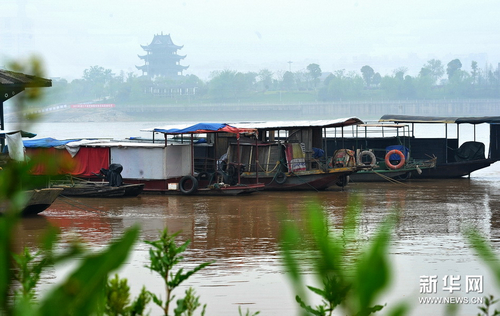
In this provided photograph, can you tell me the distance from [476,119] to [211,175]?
10.0m

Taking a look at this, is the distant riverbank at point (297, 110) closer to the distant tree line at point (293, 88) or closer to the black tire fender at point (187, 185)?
the distant tree line at point (293, 88)

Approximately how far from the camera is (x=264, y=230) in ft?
38.0

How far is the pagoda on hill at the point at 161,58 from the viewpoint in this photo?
14800cm

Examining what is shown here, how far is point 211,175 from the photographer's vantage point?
1730 cm

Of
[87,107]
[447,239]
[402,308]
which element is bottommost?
[447,239]

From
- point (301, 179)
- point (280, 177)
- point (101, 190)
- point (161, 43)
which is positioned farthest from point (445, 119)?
point (161, 43)

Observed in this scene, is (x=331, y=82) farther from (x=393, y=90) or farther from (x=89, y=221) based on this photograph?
(x=89, y=221)

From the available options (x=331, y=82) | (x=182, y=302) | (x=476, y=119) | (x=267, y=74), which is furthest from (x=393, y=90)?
(x=182, y=302)

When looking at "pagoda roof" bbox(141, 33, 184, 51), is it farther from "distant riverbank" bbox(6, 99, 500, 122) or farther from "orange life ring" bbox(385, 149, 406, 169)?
"orange life ring" bbox(385, 149, 406, 169)

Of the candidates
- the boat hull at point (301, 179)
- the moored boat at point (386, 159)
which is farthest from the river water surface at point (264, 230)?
the moored boat at point (386, 159)

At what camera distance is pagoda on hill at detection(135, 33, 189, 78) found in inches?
5827

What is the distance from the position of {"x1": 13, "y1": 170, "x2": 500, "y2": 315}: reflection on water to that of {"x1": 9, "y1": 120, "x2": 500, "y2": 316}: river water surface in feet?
0.04

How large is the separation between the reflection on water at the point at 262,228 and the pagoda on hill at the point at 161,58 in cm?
13123

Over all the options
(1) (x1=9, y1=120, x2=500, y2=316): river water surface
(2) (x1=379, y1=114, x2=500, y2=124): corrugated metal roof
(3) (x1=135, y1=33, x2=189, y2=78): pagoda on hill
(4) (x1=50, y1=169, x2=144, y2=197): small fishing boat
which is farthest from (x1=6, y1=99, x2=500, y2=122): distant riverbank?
(4) (x1=50, y1=169, x2=144, y2=197): small fishing boat
